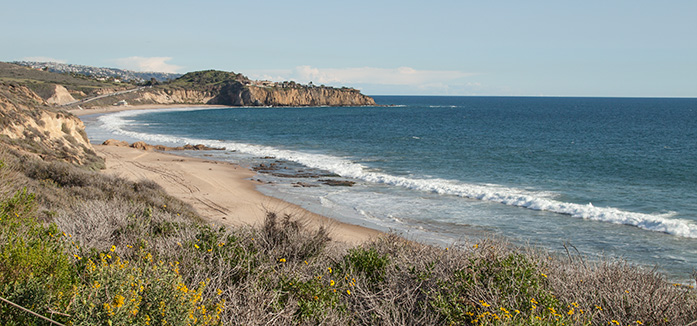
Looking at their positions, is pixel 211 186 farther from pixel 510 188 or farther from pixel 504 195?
pixel 510 188

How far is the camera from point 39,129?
2022cm

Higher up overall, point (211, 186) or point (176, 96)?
point (176, 96)

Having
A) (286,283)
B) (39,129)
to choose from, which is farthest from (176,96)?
(286,283)

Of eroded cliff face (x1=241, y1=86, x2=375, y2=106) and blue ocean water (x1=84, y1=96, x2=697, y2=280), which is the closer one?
blue ocean water (x1=84, y1=96, x2=697, y2=280)

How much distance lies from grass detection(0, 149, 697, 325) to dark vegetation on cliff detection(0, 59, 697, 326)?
0.02m

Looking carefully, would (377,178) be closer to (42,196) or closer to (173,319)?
(42,196)

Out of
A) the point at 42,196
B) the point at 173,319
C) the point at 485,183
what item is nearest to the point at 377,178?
the point at 485,183

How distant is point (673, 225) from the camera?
1555 centimetres

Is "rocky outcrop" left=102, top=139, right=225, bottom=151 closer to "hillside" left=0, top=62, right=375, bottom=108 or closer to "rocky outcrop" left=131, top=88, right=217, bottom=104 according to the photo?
"hillside" left=0, top=62, right=375, bottom=108

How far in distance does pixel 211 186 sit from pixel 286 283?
16.6 meters

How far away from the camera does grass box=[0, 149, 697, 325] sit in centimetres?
400

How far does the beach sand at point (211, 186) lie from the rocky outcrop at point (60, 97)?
52974 mm

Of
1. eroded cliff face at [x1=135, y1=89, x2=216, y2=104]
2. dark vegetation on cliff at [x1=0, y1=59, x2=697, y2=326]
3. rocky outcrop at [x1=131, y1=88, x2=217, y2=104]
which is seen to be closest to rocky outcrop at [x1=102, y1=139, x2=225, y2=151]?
dark vegetation on cliff at [x1=0, y1=59, x2=697, y2=326]

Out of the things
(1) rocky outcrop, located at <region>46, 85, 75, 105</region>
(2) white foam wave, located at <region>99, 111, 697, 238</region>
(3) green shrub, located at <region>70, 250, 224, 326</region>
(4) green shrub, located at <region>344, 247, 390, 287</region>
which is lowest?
(2) white foam wave, located at <region>99, 111, 697, 238</region>
